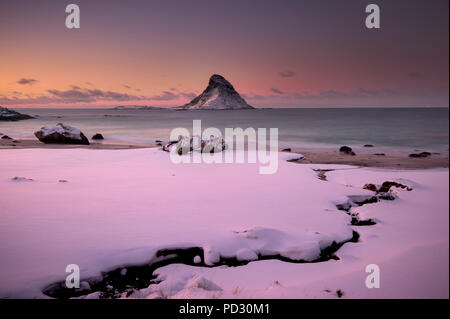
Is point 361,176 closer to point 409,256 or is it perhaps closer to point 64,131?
point 409,256

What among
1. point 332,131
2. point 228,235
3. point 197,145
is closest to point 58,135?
point 197,145

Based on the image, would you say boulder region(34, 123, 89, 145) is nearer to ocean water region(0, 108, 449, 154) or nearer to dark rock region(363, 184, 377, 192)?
ocean water region(0, 108, 449, 154)

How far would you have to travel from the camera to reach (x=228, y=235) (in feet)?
12.8

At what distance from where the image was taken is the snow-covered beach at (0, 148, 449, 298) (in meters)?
2.65

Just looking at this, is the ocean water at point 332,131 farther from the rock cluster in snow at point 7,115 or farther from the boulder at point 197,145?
the boulder at point 197,145

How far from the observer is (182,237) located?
3863 millimetres

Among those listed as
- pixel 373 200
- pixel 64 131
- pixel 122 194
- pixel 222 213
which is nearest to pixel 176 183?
pixel 122 194

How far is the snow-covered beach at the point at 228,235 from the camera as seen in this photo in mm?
2654

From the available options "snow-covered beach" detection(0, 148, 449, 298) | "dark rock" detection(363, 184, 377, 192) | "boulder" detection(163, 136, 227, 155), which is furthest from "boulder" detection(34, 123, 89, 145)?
"dark rock" detection(363, 184, 377, 192)

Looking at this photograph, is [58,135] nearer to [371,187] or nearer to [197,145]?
[197,145]

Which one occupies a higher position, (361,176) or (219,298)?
(361,176)

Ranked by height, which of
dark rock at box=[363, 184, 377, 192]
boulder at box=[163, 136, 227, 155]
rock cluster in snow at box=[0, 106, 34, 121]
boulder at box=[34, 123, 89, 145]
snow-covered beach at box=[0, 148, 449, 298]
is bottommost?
snow-covered beach at box=[0, 148, 449, 298]

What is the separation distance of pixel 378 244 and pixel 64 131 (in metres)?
18.0
